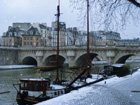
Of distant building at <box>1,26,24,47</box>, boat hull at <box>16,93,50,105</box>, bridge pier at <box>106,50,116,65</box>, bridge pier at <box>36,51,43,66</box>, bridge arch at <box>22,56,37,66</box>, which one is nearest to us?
boat hull at <box>16,93,50,105</box>

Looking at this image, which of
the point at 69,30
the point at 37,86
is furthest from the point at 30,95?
Answer: the point at 69,30

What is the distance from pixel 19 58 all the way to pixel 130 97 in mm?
54316

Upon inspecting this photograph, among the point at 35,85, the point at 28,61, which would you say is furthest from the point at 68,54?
the point at 35,85

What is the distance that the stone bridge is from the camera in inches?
1960

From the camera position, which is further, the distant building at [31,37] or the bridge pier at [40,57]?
the distant building at [31,37]

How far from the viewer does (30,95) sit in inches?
740

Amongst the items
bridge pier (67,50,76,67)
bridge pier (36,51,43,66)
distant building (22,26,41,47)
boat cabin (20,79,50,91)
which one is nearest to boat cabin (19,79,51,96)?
boat cabin (20,79,50,91)

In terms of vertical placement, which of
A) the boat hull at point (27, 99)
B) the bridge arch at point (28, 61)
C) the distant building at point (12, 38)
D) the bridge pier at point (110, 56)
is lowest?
the boat hull at point (27, 99)

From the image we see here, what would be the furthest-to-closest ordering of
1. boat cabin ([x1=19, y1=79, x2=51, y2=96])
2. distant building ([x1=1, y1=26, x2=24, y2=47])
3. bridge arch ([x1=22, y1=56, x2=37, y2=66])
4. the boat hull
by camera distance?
distant building ([x1=1, y1=26, x2=24, y2=47])
bridge arch ([x1=22, y1=56, x2=37, y2=66])
boat cabin ([x1=19, y1=79, x2=51, y2=96])
the boat hull

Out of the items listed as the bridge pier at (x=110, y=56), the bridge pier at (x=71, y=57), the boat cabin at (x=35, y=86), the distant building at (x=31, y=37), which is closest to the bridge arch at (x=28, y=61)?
the distant building at (x=31, y=37)

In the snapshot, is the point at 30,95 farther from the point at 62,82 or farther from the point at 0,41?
the point at 0,41

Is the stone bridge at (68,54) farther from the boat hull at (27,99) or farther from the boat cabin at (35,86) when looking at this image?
the boat hull at (27,99)

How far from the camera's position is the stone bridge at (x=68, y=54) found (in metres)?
49.8

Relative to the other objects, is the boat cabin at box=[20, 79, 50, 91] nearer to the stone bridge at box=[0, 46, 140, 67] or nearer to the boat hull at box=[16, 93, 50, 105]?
the boat hull at box=[16, 93, 50, 105]
